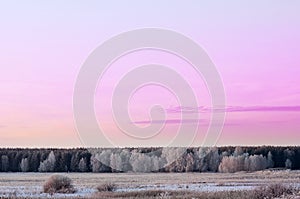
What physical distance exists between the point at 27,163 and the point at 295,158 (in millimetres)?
64814

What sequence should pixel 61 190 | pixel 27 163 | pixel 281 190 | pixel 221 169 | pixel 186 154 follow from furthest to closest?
pixel 27 163, pixel 186 154, pixel 221 169, pixel 61 190, pixel 281 190

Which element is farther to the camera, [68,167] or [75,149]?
[75,149]

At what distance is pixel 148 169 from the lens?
445 feet

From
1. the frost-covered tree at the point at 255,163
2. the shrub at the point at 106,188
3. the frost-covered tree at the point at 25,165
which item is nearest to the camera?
the shrub at the point at 106,188

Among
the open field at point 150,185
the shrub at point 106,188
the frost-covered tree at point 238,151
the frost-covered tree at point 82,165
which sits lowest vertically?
the open field at point 150,185

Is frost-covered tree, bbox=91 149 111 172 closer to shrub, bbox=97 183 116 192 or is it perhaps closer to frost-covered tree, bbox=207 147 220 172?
frost-covered tree, bbox=207 147 220 172

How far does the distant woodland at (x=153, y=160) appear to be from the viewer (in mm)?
136500

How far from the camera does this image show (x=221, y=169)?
135 meters

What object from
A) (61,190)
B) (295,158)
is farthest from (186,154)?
(61,190)

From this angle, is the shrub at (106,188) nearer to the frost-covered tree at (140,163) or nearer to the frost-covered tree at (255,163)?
the frost-covered tree at (140,163)

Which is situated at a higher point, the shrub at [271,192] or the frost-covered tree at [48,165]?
the frost-covered tree at [48,165]

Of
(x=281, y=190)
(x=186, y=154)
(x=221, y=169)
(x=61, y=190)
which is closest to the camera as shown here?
(x=281, y=190)

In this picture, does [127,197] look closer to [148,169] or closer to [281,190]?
[281,190]

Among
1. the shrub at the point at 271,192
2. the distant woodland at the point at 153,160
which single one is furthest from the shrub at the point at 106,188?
the distant woodland at the point at 153,160
